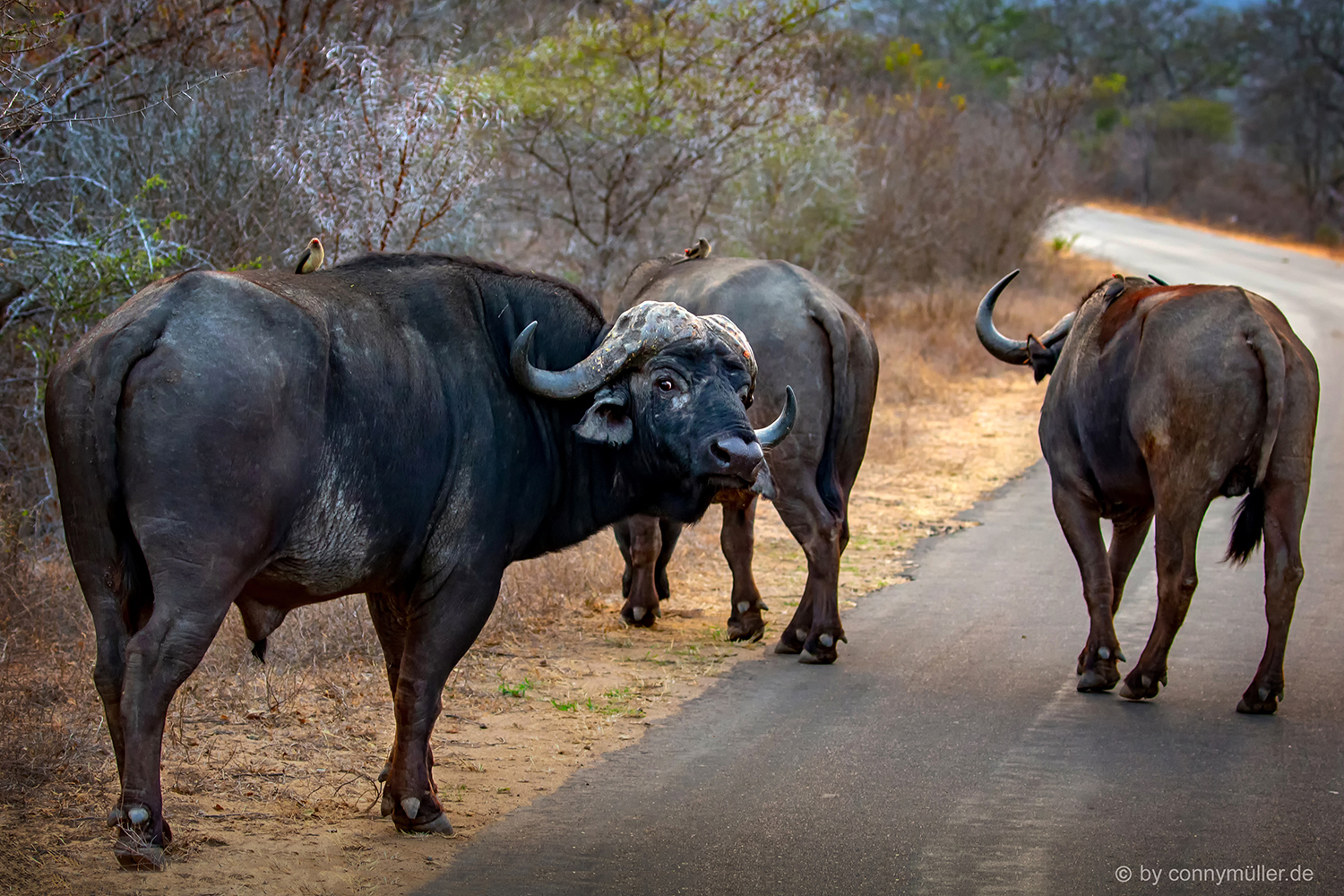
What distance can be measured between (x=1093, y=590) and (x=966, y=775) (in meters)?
1.74

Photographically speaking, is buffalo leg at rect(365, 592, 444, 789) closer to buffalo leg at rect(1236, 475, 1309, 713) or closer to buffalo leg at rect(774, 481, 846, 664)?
buffalo leg at rect(774, 481, 846, 664)

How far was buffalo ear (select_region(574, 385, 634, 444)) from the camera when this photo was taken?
16.4ft

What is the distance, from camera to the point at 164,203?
9.64m

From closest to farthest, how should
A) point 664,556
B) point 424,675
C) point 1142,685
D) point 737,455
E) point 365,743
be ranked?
point 424,675 < point 737,455 < point 365,743 < point 1142,685 < point 664,556

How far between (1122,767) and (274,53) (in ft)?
28.5

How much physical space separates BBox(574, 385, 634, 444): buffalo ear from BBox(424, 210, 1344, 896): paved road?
1410 millimetres

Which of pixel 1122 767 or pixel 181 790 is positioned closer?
pixel 181 790

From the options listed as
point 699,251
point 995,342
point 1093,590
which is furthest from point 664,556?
point 1093,590

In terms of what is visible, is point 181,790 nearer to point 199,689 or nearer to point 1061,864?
point 199,689

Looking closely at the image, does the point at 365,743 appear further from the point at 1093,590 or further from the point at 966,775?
the point at 1093,590

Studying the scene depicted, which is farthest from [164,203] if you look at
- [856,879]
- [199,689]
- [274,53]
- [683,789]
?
[856,879]

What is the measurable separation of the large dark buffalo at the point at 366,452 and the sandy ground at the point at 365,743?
0.90ft

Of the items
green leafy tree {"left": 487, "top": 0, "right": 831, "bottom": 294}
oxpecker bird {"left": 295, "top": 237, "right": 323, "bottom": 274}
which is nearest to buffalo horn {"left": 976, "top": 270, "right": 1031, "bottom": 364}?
oxpecker bird {"left": 295, "top": 237, "right": 323, "bottom": 274}

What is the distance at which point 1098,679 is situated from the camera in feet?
22.2
